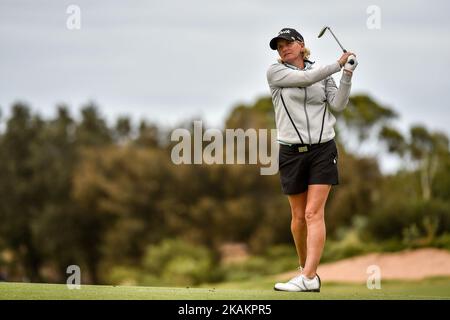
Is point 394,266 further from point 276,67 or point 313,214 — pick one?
point 276,67

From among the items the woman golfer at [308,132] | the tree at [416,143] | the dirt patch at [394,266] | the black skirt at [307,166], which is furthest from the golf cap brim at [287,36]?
the tree at [416,143]

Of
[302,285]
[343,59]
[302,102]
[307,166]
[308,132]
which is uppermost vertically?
[343,59]

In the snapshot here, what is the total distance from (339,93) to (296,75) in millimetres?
426

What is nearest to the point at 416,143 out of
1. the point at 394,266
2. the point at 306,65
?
the point at 394,266

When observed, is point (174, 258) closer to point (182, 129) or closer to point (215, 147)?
point (215, 147)

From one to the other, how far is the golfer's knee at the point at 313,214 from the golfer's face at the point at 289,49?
4.65 feet

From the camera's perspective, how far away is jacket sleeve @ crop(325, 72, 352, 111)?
828 cm

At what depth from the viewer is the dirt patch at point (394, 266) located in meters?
22.4

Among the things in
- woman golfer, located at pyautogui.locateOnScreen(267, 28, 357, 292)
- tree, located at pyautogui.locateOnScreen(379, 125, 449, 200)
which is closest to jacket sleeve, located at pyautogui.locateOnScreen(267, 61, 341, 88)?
woman golfer, located at pyautogui.locateOnScreen(267, 28, 357, 292)

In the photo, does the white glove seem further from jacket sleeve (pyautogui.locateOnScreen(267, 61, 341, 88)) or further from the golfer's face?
the golfer's face

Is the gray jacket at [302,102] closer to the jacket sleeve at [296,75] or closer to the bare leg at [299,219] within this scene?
the jacket sleeve at [296,75]

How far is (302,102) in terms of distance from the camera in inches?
330

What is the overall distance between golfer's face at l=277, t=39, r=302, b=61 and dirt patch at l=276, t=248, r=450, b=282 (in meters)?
13.9

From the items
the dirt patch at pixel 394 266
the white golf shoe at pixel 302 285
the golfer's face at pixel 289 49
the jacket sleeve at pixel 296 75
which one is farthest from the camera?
the dirt patch at pixel 394 266
